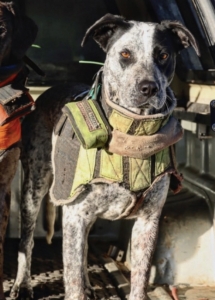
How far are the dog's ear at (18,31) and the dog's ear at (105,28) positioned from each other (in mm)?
425

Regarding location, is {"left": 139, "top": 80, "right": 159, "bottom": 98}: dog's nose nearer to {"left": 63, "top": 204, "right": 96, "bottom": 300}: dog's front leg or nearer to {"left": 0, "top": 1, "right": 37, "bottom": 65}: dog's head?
{"left": 63, "top": 204, "right": 96, "bottom": 300}: dog's front leg

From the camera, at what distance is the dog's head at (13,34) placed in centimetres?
393

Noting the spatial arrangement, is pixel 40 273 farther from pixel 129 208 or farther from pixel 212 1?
pixel 212 1

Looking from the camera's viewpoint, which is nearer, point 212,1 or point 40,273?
point 212,1

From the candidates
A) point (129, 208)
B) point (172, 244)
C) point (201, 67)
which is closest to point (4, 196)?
point (129, 208)

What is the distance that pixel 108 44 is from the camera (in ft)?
12.3

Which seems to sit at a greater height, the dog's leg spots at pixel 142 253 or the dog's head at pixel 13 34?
the dog's head at pixel 13 34

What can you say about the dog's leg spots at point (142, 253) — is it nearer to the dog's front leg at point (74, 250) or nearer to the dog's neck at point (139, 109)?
the dog's front leg at point (74, 250)

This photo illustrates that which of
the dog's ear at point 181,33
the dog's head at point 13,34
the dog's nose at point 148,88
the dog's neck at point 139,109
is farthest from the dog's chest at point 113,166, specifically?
the dog's head at point 13,34

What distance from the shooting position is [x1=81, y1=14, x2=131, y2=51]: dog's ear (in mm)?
3646

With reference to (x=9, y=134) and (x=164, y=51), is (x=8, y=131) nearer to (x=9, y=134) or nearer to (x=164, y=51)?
(x=9, y=134)

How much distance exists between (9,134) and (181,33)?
996mm

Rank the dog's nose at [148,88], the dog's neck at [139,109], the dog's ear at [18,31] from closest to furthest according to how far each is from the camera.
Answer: the dog's nose at [148,88] → the dog's neck at [139,109] → the dog's ear at [18,31]

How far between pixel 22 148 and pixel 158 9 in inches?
44.3
